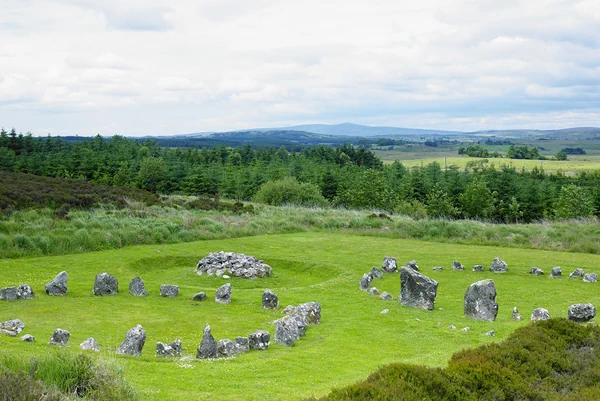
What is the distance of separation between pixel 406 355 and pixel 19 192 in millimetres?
36826

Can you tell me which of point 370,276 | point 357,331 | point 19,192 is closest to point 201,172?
point 19,192

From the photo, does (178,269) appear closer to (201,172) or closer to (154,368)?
(154,368)

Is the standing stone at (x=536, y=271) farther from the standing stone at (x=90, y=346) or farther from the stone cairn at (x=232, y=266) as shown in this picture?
the standing stone at (x=90, y=346)

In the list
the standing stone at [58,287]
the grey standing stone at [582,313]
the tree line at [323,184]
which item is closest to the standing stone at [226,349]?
the standing stone at [58,287]

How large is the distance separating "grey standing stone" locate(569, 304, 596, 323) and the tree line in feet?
178

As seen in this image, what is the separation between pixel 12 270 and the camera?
24500 mm

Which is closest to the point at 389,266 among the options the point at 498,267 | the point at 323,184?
the point at 498,267

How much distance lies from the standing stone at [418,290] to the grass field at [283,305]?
47cm

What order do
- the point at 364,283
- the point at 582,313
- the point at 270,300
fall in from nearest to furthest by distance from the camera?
1. the point at 582,313
2. the point at 270,300
3. the point at 364,283

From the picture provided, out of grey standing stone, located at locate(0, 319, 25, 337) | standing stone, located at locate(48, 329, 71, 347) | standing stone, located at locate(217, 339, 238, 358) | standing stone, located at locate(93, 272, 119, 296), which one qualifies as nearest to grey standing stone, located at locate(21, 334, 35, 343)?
standing stone, located at locate(48, 329, 71, 347)

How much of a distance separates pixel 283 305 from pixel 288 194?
52268 mm

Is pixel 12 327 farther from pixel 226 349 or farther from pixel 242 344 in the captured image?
pixel 242 344

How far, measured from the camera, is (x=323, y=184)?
90250mm

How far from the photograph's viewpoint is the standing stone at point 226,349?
44.7 feet
